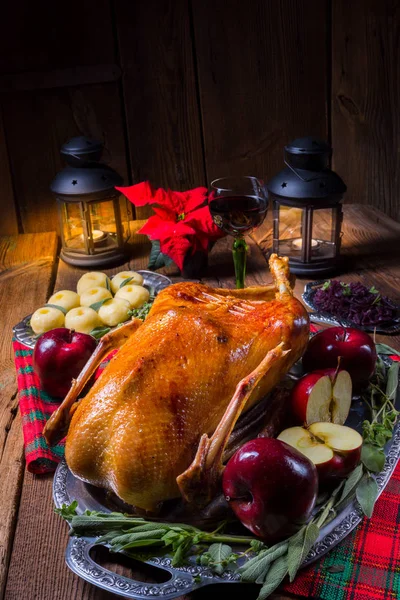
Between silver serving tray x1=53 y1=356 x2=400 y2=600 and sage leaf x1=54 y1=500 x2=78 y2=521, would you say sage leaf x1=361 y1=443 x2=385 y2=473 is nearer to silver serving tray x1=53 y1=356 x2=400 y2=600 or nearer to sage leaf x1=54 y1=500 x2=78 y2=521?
silver serving tray x1=53 y1=356 x2=400 y2=600

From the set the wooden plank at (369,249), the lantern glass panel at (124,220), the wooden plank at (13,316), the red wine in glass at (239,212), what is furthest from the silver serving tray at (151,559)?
the lantern glass panel at (124,220)

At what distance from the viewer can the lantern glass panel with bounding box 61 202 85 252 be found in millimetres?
2328

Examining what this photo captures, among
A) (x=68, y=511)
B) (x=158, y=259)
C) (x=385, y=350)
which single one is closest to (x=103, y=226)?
(x=158, y=259)

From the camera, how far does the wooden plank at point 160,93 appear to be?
2630 millimetres

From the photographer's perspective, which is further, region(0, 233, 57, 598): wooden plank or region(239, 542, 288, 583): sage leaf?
region(0, 233, 57, 598): wooden plank

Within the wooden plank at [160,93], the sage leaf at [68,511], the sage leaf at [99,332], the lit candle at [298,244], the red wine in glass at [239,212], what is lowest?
the sage leaf at [99,332]

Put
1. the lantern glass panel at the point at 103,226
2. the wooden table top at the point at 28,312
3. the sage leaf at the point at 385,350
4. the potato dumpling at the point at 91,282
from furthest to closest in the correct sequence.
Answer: the lantern glass panel at the point at 103,226
the potato dumpling at the point at 91,282
the sage leaf at the point at 385,350
the wooden table top at the point at 28,312

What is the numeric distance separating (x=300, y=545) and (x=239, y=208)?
1010 millimetres

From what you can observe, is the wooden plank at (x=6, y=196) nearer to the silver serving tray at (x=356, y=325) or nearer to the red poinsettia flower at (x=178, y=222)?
the red poinsettia flower at (x=178, y=222)

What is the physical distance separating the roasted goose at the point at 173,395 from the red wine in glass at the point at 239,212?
0.51 metres

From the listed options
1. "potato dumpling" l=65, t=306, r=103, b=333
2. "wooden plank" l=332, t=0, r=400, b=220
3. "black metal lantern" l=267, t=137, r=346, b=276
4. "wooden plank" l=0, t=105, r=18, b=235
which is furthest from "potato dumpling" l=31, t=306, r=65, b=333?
"wooden plank" l=332, t=0, r=400, b=220

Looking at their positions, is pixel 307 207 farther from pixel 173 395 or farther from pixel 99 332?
pixel 173 395

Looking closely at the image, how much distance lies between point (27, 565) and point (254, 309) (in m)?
0.61

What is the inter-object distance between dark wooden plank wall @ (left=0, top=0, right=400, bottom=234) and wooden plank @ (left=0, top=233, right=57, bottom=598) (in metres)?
0.40
